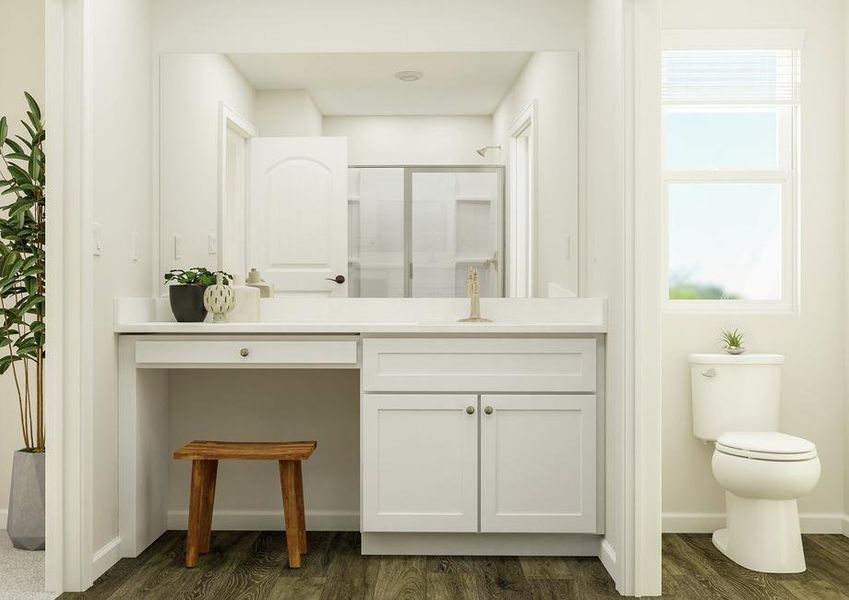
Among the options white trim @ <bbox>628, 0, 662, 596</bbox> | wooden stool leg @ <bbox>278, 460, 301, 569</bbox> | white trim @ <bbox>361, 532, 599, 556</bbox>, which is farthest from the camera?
white trim @ <bbox>361, 532, 599, 556</bbox>

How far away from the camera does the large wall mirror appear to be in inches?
124

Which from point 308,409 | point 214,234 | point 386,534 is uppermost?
point 214,234

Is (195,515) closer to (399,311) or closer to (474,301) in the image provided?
(399,311)

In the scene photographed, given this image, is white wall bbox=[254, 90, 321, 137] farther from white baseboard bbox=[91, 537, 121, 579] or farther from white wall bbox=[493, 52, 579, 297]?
white baseboard bbox=[91, 537, 121, 579]

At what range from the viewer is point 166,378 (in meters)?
3.14

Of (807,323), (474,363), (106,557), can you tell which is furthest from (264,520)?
(807,323)

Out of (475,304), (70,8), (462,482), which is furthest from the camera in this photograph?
(475,304)

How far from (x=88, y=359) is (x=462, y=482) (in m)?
1.40

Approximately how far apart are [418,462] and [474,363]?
43cm

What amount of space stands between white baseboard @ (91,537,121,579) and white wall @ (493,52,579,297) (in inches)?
76.3

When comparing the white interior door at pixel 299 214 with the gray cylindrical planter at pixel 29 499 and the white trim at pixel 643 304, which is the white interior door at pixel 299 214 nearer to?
the gray cylindrical planter at pixel 29 499

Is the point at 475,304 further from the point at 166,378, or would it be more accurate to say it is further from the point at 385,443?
the point at 166,378

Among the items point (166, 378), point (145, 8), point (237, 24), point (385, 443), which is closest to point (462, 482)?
point (385, 443)

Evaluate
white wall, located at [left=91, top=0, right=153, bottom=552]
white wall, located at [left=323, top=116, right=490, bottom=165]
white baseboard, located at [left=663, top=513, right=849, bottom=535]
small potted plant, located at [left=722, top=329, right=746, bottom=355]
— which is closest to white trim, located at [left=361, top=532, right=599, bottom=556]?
white baseboard, located at [left=663, top=513, right=849, bottom=535]
